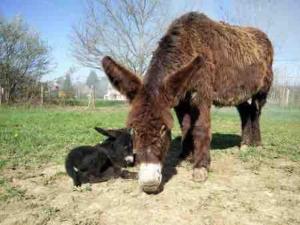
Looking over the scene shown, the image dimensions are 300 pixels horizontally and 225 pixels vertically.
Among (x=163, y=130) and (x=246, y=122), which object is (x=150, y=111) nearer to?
(x=163, y=130)

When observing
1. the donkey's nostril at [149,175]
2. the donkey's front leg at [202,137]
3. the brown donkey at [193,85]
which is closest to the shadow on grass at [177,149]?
the brown donkey at [193,85]

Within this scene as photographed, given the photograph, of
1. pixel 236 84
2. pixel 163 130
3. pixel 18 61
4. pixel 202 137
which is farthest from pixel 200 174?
pixel 18 61

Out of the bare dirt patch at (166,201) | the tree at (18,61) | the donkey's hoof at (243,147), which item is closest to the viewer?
the bare dirt patch at (166,201)

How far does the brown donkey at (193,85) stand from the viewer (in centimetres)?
388

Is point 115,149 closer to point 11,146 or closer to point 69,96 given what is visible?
point 11,146

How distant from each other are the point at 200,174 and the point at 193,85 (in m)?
1.26

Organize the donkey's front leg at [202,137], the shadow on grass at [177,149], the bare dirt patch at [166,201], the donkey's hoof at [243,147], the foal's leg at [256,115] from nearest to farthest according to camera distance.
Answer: the bare dirt patch at [166,201] < the donkey's front leg at [202,137] < the shadow on grass at [177,149] < the donkey's hoof at [243,147] < the foal's leg at [256,115]

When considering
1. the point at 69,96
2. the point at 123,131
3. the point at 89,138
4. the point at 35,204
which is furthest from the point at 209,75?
the point at 69,96

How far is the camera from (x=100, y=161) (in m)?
4.86

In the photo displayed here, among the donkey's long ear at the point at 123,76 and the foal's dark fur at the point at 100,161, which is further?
the foal's dark fur at the point at 100,161

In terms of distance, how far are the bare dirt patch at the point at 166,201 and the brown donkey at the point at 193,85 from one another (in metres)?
0.31

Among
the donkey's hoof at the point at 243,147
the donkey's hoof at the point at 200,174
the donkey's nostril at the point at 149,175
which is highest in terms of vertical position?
the donkey's nostril at the point at 149,175

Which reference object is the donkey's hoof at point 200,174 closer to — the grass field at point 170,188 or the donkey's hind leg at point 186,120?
the grass field at point 170,188

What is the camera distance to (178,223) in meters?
3.50
